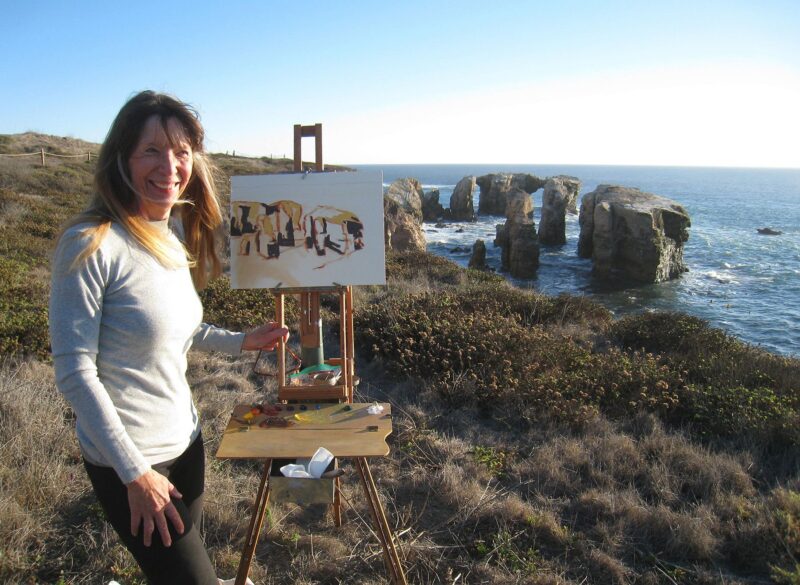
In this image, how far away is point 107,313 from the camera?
6.00 feet

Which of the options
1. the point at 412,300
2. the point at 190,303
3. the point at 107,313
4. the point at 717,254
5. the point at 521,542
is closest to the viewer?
the point at 107,313

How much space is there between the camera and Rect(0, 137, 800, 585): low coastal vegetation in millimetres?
3357

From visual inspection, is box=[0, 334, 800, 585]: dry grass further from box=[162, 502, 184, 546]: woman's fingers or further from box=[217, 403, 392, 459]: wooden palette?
box=[162, 502, 184, 546]: woman's fingers

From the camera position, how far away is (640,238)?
76.6ft

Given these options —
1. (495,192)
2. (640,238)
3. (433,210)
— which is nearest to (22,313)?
(640,238)

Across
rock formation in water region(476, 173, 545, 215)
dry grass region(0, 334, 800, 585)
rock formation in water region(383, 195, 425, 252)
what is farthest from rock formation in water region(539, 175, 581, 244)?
dry grass region(0, 334, 800, 585)

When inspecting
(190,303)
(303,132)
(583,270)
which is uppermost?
(303,132)

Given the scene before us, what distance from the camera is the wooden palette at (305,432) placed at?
269 cm

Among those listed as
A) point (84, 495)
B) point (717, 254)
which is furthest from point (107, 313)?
point (717, 254)

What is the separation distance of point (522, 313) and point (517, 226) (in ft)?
56.6

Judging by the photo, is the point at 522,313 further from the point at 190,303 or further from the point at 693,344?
the point at 190,303

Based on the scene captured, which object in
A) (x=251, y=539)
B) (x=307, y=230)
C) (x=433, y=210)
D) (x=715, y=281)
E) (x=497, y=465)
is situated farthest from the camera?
(x=433, y=210)

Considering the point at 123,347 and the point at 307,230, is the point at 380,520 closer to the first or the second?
the point at 123,347

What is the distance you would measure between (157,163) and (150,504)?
1.21 m
